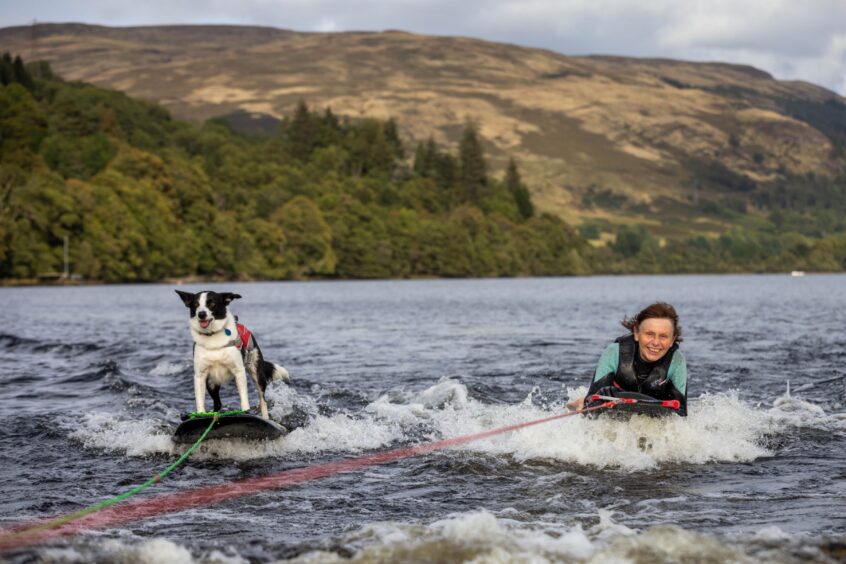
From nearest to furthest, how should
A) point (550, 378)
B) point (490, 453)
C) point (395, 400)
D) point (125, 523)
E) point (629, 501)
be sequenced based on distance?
1. point (125, 523)
2. point (629, 501)
3. point (490, 453)
4. point (395, 400)
5. point (550, 378)

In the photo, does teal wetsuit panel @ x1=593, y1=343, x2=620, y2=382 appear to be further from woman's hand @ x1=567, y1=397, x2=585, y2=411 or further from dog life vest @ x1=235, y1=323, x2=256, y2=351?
dog life vest @ x1=235, y1=323, x2=256, y2=351

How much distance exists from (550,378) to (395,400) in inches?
226

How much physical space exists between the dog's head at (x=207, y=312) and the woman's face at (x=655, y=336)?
5245 mm

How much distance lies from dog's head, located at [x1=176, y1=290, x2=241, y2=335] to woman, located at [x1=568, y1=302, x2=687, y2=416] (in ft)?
16.2

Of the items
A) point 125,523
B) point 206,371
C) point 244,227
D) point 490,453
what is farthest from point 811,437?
point 244,227

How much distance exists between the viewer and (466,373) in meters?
24.6

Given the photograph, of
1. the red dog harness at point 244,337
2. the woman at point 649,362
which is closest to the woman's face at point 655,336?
the woman at point 649,362

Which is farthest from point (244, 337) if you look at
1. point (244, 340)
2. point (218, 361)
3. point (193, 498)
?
point (193, 498)

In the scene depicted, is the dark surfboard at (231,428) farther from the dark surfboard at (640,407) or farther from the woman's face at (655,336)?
the woman's face at (655,336)

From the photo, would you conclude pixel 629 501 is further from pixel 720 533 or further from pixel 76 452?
pixel 76 452

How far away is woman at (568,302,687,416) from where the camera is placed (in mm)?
12273

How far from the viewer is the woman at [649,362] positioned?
12273mm

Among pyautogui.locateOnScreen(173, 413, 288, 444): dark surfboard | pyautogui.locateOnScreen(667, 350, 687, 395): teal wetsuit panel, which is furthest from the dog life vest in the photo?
pyautogui.locateOnScreen(667, 350, 687, 395): teal wetsuit panel

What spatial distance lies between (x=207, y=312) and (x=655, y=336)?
18.7ft
